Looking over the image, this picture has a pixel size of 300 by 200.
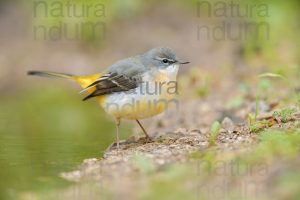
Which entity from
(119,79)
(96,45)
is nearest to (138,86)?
(119,79)

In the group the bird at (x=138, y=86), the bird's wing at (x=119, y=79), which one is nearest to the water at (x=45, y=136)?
the bird at (x=138, y=86)

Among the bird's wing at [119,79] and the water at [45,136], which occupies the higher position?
the bird's wing at [119,79]

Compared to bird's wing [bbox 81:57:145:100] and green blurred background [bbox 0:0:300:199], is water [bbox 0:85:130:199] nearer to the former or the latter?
green blurred background [bbox 0:0:300:199]

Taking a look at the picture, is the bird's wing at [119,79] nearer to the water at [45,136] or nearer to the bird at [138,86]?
the bird at [138,86]

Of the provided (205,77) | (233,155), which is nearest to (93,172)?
(233,155)

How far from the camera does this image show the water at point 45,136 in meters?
6.77

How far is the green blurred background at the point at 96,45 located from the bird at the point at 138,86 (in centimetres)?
132

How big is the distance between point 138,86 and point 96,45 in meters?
6.63

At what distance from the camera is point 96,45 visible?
14.7m

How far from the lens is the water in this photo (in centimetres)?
677

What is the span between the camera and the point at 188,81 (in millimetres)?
12547

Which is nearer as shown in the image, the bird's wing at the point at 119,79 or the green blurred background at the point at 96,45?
the bird's wing at the point at 119,79

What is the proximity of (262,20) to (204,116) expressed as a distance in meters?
4.26

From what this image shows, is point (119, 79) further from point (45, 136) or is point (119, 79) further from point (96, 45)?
point (96, 45)
